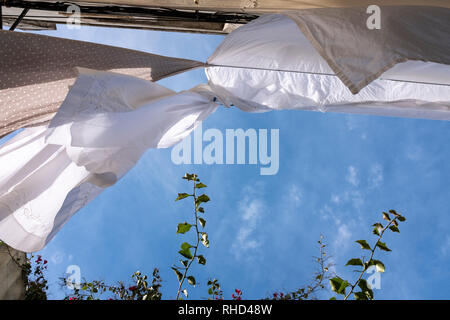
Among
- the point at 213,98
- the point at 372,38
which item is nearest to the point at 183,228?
the point at 213,98

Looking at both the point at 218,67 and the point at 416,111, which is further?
the point at 416,111

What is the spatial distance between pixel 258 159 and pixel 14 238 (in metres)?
1.12

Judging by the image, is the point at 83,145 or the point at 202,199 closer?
the point at 83,145

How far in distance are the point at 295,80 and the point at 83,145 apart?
869mm

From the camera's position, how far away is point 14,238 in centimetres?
122

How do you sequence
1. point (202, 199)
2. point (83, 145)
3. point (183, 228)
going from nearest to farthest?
point (83, 145)
point (183, 228)
point (202, 199)

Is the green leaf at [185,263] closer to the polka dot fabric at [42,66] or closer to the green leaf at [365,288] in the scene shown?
the green leaf at [365,288]

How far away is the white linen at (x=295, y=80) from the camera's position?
125 cm

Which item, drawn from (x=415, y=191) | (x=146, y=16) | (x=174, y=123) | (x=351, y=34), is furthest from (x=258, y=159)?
(x=415, y=191)

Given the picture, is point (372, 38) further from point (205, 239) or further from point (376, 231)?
point (205, 239)

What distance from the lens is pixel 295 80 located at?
1371 mm

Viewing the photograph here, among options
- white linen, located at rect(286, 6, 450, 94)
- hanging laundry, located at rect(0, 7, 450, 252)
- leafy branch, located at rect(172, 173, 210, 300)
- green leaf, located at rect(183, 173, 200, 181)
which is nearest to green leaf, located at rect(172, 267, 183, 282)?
leafy branch, located at rect(172, 173, 210, 300)
